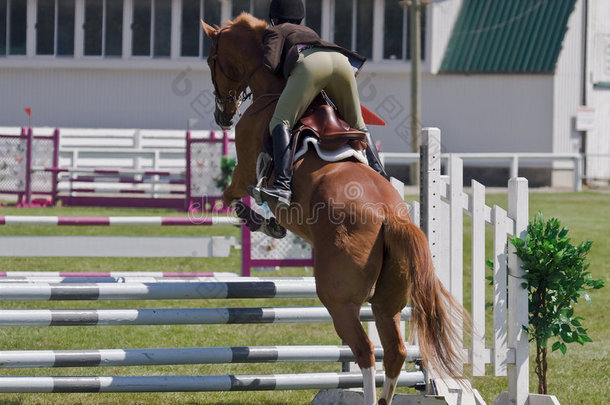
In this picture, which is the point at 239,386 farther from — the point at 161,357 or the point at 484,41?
the point at 484,41

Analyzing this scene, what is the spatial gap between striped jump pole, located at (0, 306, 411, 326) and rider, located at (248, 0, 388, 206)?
62 cm

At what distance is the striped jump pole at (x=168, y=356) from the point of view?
15.9 ft

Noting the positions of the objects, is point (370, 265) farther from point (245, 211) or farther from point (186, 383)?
point (245, 211)

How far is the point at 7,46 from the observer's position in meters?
29.6

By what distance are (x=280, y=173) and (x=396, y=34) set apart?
23966 mm

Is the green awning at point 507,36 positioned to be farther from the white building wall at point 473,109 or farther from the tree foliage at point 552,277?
the tree foliage at point 552,277

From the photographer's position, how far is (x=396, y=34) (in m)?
28.5

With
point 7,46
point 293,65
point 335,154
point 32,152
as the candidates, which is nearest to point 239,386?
point 335,154

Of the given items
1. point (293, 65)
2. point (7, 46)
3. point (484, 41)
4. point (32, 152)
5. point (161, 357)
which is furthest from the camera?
point (7, 46)

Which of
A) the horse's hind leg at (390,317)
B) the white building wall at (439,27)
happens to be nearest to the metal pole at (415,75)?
the white building wall at (439,27)

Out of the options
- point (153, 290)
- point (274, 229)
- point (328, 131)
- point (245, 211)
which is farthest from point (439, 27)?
point (153, 290)

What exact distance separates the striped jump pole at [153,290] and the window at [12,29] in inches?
1027

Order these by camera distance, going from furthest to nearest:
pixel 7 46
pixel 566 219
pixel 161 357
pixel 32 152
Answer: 1. pixel 7 46
2. pixel 32 152
3. pixel 566 219
4. pixel 161 357

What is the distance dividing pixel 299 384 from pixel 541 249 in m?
1.57
